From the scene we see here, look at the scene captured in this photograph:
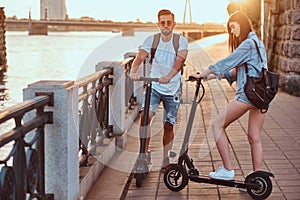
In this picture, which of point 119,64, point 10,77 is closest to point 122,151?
point 119,64

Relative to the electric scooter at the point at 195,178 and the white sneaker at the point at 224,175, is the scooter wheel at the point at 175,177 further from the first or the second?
the white sneaker at the point at 224,175

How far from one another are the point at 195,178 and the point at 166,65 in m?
1.28

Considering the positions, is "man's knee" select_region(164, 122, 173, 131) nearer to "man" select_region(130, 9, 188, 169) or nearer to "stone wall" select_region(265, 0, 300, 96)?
"man" select_region(130, 9, 188, 169)

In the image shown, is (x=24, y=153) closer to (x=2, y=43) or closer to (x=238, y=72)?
(x=238, y=72)

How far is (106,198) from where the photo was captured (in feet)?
20.6

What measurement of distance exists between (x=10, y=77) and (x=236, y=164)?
1225 inches

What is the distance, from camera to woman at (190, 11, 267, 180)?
5.84m

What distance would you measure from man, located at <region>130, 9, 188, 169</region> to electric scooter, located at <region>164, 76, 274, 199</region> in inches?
23.3

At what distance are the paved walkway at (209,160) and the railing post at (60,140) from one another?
88cm

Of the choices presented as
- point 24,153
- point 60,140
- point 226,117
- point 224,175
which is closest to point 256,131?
point 226,117

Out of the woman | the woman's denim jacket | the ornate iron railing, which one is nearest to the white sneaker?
the woman

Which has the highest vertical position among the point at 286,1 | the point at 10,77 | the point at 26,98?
the point at 286,1

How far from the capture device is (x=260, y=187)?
Result: 599 cm

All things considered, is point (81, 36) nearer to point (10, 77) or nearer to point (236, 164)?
point (10, 77)
